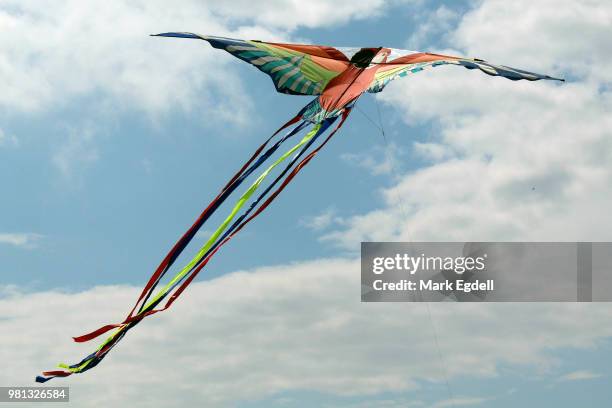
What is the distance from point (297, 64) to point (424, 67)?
3083 mm

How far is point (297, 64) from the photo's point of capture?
21.8m

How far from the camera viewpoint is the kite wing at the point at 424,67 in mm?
20328

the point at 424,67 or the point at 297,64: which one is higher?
the point at 297,64

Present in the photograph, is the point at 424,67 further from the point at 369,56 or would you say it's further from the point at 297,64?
the point at 297,64

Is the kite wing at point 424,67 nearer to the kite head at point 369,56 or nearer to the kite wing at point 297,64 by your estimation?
the kite head at point 369,56

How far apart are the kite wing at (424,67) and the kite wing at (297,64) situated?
1183mm

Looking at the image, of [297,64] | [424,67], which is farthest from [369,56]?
[297,64]

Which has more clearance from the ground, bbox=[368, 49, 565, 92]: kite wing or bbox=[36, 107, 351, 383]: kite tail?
bbox=[368, 49, 565, 92]: kite wing

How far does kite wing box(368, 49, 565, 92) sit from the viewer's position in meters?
20.3

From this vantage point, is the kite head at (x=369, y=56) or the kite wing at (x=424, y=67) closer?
the kite wing at (x=424, y=67)

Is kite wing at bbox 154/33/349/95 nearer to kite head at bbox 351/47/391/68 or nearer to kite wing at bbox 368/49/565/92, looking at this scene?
kite head at bbox 351/47/391/68

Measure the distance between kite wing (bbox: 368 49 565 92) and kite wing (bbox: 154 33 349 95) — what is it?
1.18 metres

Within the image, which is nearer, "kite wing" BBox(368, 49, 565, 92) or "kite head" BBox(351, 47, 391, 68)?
"kite wing" BBox(368, 49, 565, 92)

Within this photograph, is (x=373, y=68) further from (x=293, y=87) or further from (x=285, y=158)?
(x=285, y=158)
